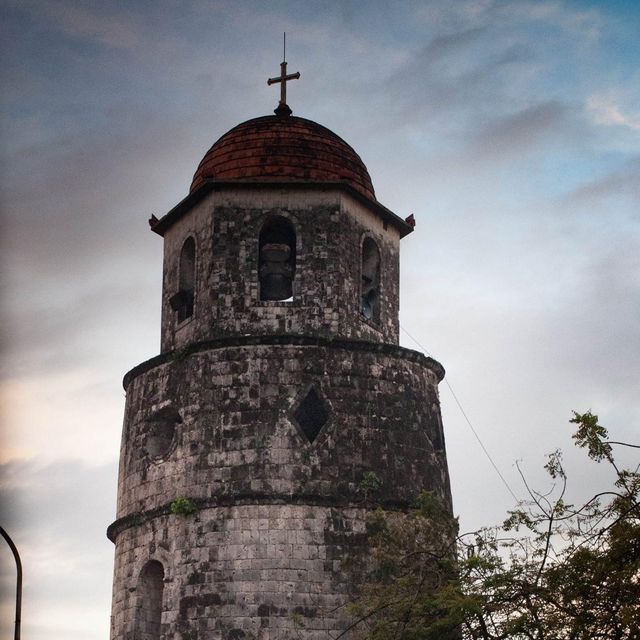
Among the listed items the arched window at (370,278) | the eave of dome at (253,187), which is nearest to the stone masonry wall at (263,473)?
the arched window at (370,278)

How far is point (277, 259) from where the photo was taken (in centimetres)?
2220

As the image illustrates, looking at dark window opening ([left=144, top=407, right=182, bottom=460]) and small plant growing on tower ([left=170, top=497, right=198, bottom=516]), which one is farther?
dark window opening ([left=144, top=407, right=182, bottom=460])

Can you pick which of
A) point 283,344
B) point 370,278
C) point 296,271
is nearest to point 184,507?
point 283,344

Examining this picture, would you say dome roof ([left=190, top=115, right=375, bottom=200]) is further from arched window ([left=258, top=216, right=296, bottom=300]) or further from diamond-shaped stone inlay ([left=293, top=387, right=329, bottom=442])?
diamond-shaped stone inlay ([left=293, top=387, right=329, bottom=442])

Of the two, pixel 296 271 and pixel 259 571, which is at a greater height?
pixel 296 271

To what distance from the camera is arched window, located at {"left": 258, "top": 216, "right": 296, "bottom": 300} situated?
22.1m

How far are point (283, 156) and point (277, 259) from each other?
198 cm

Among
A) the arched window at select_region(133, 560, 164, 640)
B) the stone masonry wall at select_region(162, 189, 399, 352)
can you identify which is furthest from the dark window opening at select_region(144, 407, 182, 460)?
the arched window at select_region(133, 560, 164, 640)

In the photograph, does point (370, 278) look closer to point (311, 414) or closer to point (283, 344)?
point (283, 344)

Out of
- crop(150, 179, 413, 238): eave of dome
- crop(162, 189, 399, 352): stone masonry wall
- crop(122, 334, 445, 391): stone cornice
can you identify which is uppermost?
crop(150, 179, 413, 238): eave of dome

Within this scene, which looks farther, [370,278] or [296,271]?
[370,278]

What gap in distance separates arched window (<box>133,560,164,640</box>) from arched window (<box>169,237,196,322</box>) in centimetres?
452

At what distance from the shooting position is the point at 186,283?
23.1 metres

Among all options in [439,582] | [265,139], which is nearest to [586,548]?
[439,582]
